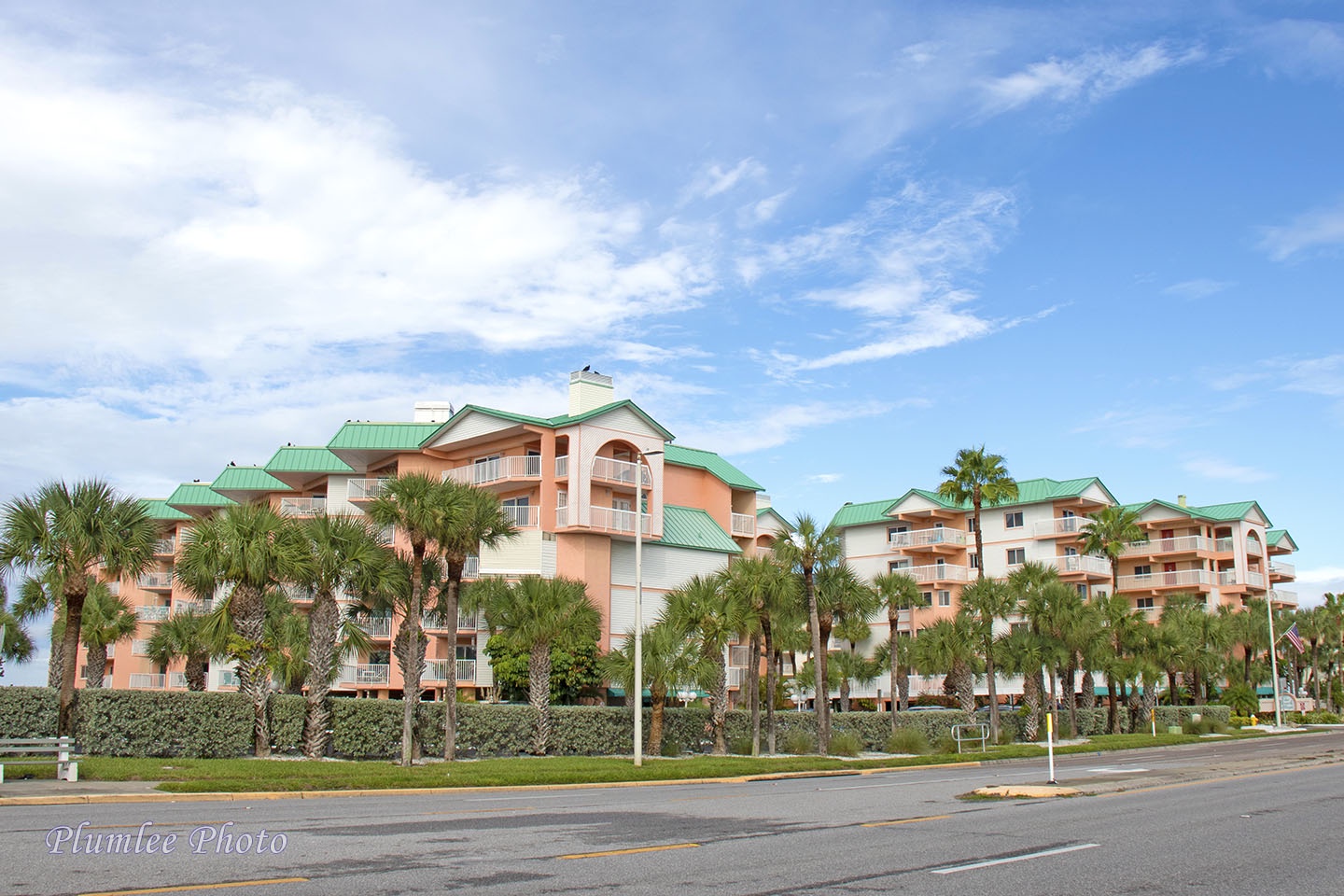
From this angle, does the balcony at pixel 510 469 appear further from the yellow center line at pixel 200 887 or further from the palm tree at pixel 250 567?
the yellow center line at pixel 200 887

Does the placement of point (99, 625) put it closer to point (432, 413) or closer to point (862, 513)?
point (432, 413)

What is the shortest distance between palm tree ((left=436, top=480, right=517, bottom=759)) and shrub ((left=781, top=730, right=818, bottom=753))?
40.2 feet

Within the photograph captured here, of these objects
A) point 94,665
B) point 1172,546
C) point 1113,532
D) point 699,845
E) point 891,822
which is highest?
point 1172,546

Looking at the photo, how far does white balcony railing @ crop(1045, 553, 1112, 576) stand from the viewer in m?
72.6

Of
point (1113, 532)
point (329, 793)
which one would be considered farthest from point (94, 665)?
point (1113, 532)

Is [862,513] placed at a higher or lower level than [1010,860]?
higher

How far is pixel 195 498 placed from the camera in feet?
227

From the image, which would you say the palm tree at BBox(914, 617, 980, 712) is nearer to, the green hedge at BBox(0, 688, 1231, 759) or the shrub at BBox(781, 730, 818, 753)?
the green hedge at BBox(0, 688, 1231, 759)

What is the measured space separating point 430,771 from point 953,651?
27.9 metres

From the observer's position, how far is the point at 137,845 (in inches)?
467

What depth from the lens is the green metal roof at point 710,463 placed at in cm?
5770

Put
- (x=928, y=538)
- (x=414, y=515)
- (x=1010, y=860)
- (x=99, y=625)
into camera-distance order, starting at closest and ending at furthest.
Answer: (x=1010, y=860)
(x=414, y=515)
(x=99, y=625)
(x=928, y=538)

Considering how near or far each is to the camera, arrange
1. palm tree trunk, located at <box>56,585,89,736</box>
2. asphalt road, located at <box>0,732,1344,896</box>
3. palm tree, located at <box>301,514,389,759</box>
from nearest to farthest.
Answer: asphalt road, located at <box>0,732,1344,896</box> < palm tree trunk, located at <box>56,585,89,736</box> < palm tree, located at <box>301,514,389,759</box>

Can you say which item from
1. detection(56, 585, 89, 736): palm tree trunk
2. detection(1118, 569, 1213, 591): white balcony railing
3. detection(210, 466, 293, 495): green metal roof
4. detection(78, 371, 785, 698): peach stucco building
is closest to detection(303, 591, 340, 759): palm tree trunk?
detection(56, 585, 89, 736): palm tree trunk
